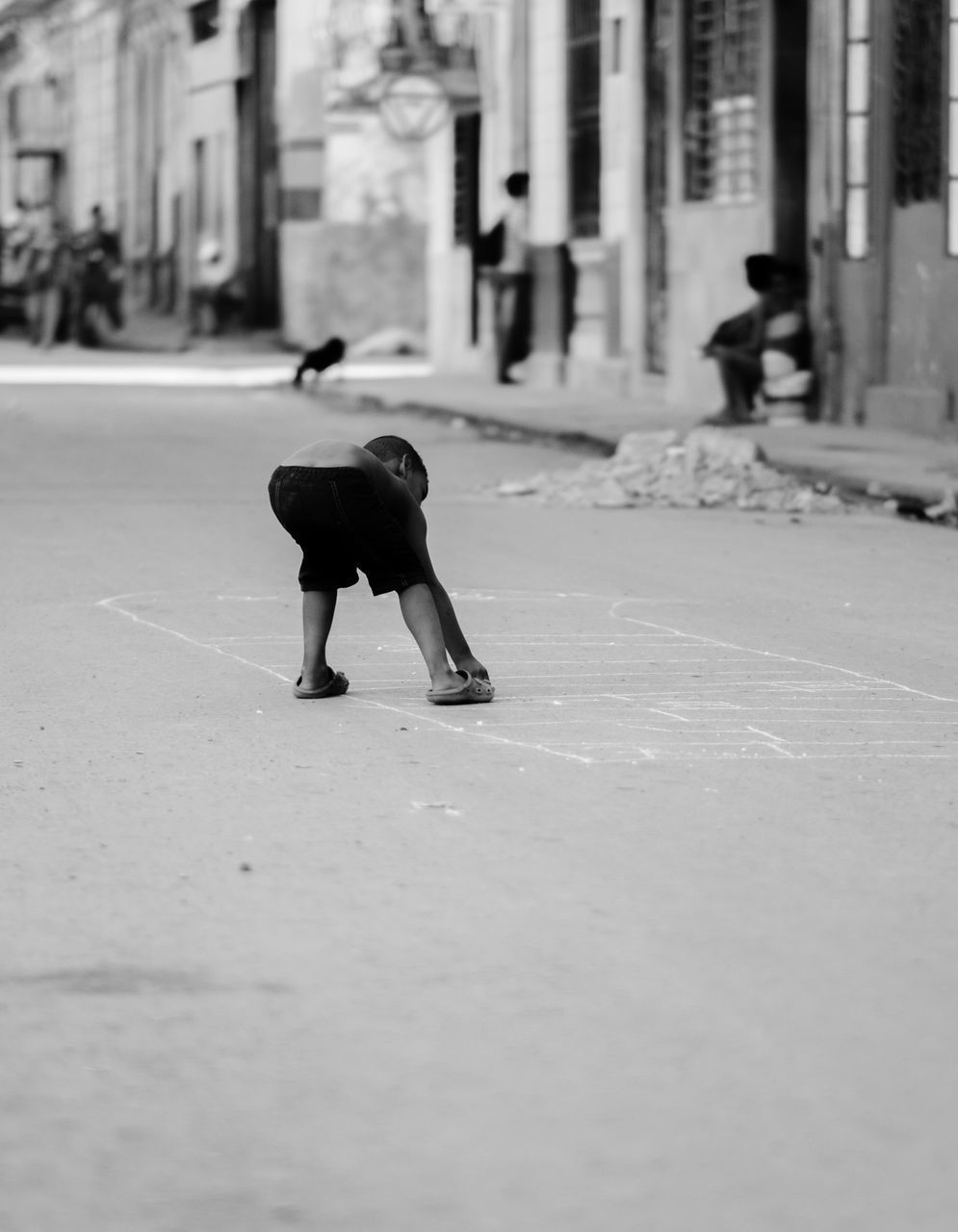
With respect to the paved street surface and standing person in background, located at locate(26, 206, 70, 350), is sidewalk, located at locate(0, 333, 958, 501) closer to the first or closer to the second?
standing person in background, located at locate(26, 206, 70, 350)

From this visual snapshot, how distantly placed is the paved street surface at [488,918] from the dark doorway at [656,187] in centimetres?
1523

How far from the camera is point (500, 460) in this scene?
18.6 m

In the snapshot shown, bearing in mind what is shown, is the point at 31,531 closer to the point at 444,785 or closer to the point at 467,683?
the point at 467,683

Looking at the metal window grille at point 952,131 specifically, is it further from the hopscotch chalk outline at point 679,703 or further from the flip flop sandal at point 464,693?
the flip flop sandal at point 464,693

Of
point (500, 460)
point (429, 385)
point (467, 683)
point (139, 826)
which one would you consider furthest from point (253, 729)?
point (429, 385)

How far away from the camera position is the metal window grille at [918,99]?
1864 cm

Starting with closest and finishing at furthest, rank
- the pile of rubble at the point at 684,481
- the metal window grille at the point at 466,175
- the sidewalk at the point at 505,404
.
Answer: the pile of rubble at the point at 684,481
the sidewalk at the point at 505,404
the metal window grille at the point at 466,175

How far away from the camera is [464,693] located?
7.62 metres

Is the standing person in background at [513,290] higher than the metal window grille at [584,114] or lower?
lower

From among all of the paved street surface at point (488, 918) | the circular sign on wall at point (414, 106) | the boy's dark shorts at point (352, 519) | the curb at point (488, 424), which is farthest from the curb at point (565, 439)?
the boy's dark shorts at point (352, 519)

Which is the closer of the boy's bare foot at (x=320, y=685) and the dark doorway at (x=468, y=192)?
the boy's bare foot at (x=320, y=685)

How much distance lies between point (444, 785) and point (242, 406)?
18930mm

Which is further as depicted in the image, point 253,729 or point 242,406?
point 242,406

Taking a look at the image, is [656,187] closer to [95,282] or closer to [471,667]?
[471,667]
